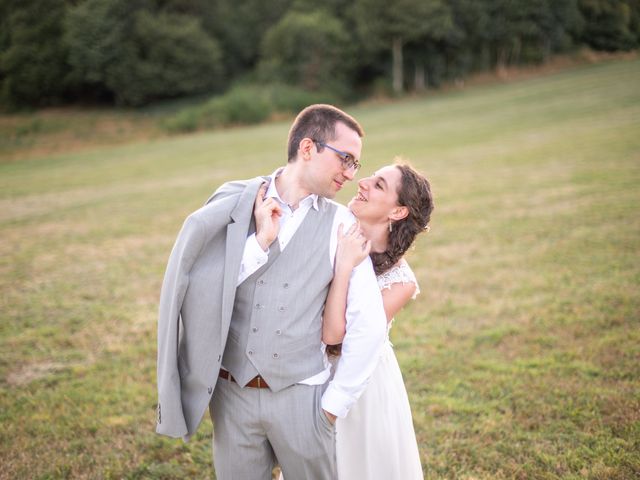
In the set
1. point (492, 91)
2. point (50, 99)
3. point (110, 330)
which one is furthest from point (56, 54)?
point (110, 330)

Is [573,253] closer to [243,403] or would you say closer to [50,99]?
[243,403]

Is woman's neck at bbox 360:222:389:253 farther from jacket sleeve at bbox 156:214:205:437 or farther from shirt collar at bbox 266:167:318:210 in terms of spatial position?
jacket sleeve at bbox 156:214:205:437

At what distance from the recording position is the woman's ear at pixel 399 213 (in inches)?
111

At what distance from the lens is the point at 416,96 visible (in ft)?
146

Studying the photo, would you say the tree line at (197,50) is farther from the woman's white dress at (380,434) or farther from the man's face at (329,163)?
the woman's white dress at (380,434)

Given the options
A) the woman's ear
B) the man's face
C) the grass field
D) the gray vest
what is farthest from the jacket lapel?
the grass field

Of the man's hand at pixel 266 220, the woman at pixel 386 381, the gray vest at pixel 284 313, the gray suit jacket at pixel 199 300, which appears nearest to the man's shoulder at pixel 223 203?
the gray suit jacket at pixel 199 300

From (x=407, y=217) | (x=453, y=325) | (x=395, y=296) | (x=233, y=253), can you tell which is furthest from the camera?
(x=453, y=325)

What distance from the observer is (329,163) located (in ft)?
8.33

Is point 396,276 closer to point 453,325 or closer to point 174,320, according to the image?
point 174,320

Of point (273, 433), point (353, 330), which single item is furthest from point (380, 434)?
point (353, 330)

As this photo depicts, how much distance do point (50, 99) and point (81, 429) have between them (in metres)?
51.9

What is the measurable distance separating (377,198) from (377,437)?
1.38m

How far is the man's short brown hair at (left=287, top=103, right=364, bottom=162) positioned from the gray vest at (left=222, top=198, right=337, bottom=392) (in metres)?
0.46
